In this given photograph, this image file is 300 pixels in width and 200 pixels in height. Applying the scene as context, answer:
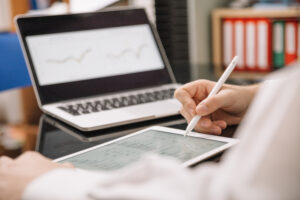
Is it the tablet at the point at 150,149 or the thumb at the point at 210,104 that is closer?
the tablet at the point at 150,149

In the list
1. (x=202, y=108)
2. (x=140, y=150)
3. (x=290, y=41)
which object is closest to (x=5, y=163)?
(x=140, y=150)

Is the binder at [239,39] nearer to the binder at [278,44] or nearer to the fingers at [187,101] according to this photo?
the binder at [278,44]

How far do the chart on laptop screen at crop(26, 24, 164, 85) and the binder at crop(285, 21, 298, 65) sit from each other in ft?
5.16

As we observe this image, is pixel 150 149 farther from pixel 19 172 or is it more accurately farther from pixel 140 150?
pixel 19 172

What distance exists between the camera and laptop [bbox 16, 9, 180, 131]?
1.12m

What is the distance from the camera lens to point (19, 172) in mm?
631

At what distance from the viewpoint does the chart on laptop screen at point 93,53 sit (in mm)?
1232

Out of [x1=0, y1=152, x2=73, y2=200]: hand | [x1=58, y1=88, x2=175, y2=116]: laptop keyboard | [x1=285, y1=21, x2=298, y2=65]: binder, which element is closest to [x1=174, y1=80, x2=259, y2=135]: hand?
[x1=58, y1=88, x2=175, y2=116]: laptop keyboard

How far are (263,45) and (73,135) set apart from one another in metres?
2.09

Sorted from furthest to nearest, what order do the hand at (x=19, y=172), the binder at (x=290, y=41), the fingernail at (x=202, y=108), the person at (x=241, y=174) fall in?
the binder at (x=290, y=41)
the fingernail at (x=202, y=108)
the hand at (x=19, y=172)
the person at (x=241, y=174)

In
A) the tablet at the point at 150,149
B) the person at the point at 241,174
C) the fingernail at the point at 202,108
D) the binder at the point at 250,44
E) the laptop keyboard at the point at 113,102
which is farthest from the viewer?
the binder at the point at 250,44

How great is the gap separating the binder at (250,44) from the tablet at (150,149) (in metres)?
2.09

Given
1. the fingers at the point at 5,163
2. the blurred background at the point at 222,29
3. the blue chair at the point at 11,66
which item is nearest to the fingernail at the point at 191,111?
the fingers at the point at 5,163

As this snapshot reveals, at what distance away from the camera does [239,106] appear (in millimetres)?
942
